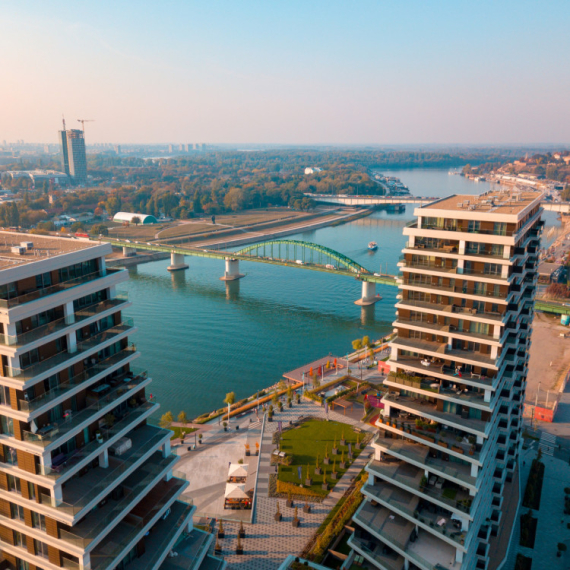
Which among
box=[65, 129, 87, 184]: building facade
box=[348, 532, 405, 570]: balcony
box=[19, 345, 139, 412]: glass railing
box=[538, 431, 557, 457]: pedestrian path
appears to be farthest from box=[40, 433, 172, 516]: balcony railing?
box=[65, 129, 87, 184]: building facade

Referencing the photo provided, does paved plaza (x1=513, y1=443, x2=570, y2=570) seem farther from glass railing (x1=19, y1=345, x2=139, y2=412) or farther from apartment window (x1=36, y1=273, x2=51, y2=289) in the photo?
apartment window (x1=36, y1=273, x2=51, y2=289)

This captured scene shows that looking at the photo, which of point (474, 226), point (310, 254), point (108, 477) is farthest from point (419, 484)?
point (310, 254)

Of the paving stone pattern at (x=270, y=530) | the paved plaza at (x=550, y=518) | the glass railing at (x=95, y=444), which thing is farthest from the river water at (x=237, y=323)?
the paved plaza at (x=550, y=518)

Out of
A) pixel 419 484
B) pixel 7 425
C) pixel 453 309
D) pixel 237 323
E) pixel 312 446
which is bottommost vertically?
pixel 237 323

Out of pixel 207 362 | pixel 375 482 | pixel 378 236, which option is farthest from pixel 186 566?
pixel 378 236

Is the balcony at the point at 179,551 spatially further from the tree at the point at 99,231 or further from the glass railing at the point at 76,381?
the tree at the point at 99,231

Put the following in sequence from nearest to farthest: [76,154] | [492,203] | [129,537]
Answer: [129,537], [492,203], [76,154]

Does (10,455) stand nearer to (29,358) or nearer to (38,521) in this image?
(38,521)

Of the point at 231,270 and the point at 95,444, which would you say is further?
the point at 231,270
